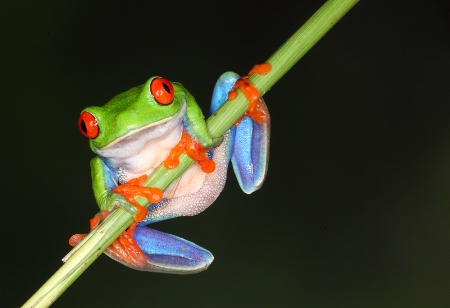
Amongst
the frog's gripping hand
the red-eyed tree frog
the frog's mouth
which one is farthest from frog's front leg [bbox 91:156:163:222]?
the frog's gripping hand

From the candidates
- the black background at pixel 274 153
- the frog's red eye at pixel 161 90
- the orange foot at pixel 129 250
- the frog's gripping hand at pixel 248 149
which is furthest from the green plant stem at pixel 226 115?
the black background at pixel 274 153

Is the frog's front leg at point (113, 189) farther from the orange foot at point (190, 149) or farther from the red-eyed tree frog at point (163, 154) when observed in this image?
the orange foot at point (190, 149)

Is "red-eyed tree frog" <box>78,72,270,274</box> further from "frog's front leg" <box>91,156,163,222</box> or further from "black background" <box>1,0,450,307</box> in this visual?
"black background" <box>1,0,450,307</box>

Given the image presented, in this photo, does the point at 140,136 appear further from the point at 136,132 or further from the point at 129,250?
the point at 129,250

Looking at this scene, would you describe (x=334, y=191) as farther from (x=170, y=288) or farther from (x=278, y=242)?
(x=170, y=288)

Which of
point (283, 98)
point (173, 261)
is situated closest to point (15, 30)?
point (283, 98)

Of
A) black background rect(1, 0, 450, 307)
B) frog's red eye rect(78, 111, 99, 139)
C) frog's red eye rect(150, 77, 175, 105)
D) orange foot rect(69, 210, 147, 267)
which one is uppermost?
black background rect(1, 0, 450, 307)
